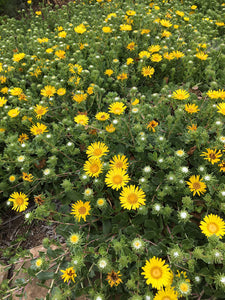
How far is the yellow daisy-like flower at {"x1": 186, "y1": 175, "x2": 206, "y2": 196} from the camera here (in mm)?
2352

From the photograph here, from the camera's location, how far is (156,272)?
2.01m

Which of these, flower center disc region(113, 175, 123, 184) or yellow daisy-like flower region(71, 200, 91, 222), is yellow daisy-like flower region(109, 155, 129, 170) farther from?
yellow daisy-like flower region(71, 200, 91, 222)

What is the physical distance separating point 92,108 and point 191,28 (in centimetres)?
282

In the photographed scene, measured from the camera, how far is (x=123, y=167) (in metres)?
2.53

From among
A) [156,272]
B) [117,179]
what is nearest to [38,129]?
[117,179]

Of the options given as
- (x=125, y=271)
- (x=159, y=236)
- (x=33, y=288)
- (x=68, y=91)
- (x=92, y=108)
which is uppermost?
(x=68, y=91)

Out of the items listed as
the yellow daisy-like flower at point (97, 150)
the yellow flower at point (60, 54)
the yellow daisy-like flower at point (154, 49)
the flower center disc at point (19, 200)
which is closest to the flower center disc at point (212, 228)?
the yellow daisy-like flower at point (97, 150)

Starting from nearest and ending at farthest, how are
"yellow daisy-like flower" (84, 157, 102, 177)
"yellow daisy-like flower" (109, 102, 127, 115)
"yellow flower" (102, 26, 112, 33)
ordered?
"yellow daisy-like flower" (84, 157, 102, 177) → "yellow daisy-like flower" (109, 102, 127, 115) → "yellow flower" (102, 26, 112, 33)

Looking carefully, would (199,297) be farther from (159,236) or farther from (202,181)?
(202,181)

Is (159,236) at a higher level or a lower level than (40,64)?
lower

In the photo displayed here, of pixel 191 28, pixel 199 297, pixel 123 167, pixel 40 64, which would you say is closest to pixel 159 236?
pixel 199 297

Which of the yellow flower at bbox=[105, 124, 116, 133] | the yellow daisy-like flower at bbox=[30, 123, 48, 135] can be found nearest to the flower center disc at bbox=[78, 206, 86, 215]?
the yellow flower at bbox=[105, 124, 116, 133]

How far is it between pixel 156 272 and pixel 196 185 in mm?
954

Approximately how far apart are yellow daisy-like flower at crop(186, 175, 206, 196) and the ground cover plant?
0.5 inches
